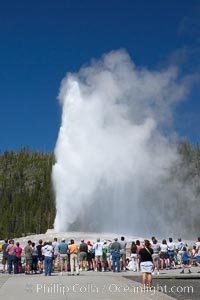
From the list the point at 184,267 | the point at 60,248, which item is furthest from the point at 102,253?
the point at 184,267

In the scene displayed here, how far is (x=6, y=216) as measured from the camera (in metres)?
120

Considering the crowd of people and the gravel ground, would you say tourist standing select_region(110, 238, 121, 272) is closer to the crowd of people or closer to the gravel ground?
the crowd of people

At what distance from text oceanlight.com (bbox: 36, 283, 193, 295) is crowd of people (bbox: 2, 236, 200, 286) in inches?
171

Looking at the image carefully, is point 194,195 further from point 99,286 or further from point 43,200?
point 99,286

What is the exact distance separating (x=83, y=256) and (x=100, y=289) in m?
7.86

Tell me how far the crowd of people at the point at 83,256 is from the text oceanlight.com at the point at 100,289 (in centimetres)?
433

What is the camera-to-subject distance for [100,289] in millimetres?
14617

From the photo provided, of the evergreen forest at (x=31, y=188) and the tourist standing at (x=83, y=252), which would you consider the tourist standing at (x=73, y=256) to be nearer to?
the tourist standing at (x=83, y=252)

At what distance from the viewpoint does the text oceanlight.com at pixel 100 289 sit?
1406 cm

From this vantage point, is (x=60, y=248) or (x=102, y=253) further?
(x=102, y=253)

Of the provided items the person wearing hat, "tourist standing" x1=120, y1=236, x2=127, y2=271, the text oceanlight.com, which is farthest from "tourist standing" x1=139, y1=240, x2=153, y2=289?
"tourist standing" x1=120, y1=236, x2=127, y2=271

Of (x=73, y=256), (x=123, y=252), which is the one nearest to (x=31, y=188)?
(x=123, y=252)

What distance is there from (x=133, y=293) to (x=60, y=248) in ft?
25.9

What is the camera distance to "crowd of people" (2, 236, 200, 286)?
818 inches
